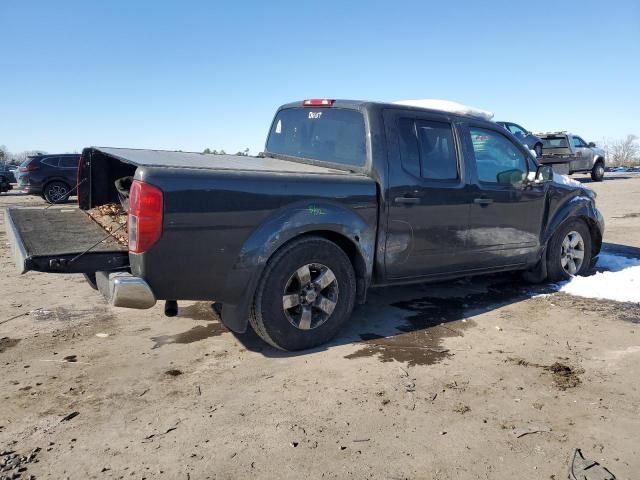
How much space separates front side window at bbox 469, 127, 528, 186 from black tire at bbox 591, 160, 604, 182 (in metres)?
17.9

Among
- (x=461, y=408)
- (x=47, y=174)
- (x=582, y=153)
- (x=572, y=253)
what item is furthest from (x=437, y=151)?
(x=582, y=153)

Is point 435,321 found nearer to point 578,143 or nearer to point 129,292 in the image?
point 129,292

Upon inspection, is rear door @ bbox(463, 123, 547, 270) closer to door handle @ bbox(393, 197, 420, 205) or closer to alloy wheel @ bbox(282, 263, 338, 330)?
door handle @ bbox(393, 197, 420, 205)

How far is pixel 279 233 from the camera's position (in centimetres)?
355

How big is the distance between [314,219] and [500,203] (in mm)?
2222

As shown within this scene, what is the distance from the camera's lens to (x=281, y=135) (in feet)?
17.6

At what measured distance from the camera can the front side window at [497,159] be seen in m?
4.88

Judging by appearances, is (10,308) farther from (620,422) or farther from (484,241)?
(620,422)

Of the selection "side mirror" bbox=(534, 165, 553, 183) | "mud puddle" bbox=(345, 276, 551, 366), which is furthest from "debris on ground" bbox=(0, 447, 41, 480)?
"side mirror" bbox=(534, 165, 553, 183)

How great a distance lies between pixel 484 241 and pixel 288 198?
2.24 m

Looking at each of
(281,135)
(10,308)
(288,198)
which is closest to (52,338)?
(10,308)

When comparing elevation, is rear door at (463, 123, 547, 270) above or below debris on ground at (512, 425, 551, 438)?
above

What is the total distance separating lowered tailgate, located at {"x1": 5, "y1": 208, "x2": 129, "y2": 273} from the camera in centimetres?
316

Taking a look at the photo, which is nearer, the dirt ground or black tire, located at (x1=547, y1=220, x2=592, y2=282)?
the dirt ground
